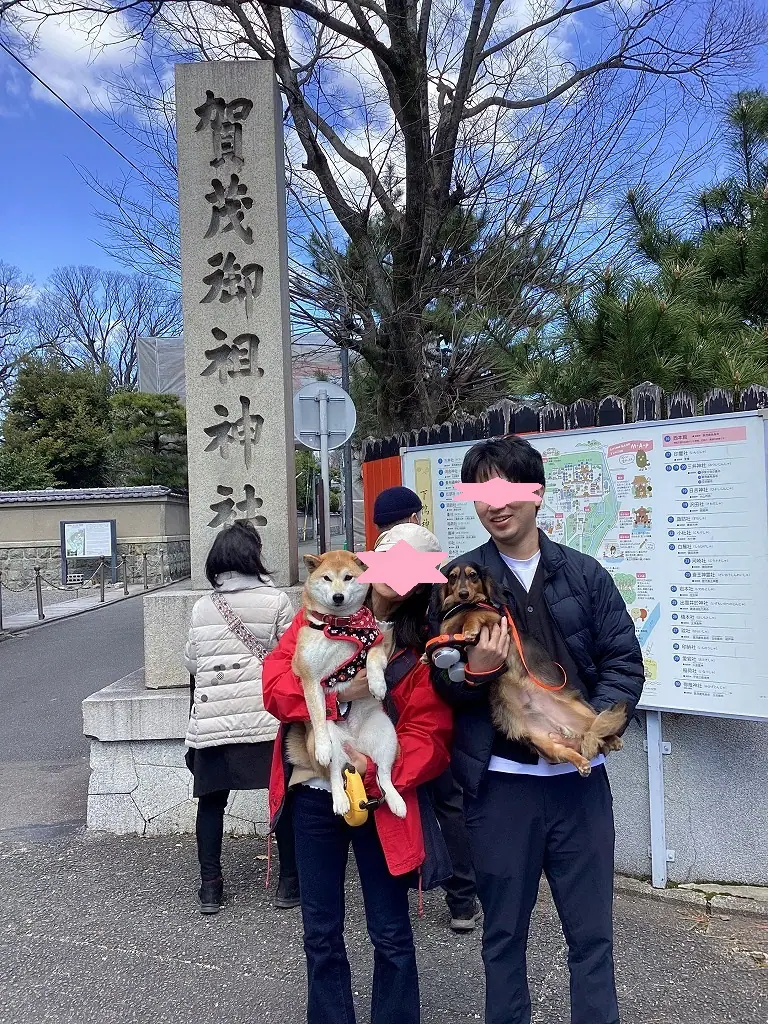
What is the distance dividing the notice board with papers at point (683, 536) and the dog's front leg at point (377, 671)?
1.70 metres

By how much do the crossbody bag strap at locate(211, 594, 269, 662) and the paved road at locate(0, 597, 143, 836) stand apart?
7.24ft

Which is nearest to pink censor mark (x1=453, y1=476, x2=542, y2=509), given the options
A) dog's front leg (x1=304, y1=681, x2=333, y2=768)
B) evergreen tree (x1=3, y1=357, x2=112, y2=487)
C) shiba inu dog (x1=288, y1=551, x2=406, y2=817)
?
shiba inu dog (x1=288, y1=551, x2=406, y2=817)

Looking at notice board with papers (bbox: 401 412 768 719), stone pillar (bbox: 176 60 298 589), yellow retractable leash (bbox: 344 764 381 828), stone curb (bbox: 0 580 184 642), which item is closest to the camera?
yellow retractable leash (bbox: 344 764 381 828)

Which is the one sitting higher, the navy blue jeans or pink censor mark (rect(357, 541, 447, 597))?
pink censor mark (rect(357, 541, 447, 597))

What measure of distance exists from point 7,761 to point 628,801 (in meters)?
4.93

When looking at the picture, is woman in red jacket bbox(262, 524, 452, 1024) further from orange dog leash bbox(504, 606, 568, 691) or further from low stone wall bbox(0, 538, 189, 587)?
low stone wall bbox(0, 538, 189, 587)

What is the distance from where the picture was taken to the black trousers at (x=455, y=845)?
3269 millimetres

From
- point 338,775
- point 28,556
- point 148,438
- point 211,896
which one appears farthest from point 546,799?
point 148,438

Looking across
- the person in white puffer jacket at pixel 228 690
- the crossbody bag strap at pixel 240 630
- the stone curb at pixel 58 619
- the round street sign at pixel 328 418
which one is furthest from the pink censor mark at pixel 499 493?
the stone curb at pixel 58 619

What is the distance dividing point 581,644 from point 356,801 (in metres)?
0.78

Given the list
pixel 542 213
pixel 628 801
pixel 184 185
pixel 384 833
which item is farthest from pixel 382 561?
pixel 542 213

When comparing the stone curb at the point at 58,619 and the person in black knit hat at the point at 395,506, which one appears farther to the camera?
the stone curb at the point at 58,619

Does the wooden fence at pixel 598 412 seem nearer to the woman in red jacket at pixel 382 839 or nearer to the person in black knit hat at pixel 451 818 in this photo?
the person in black knit hat at pixel 451 818

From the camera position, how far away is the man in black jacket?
1.96 m
